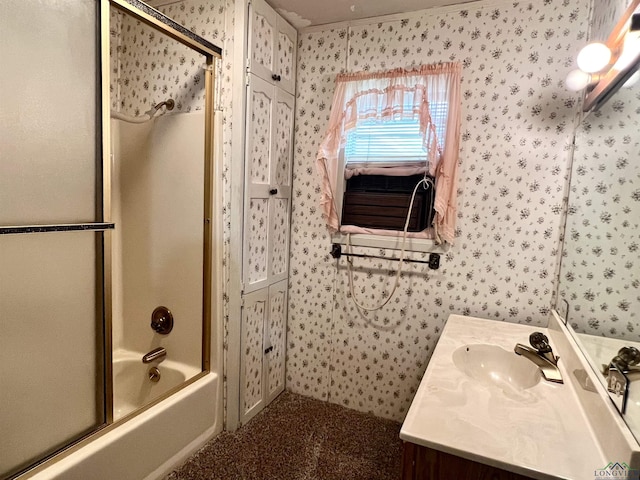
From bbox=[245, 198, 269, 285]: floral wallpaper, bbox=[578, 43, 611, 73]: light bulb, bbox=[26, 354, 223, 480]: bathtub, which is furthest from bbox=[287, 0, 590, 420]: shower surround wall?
bbox=[26, 354, 223, 480]: bathtub

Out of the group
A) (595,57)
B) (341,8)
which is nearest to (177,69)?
(341,8)

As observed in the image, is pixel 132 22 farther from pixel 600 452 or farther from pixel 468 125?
pixel 600 452

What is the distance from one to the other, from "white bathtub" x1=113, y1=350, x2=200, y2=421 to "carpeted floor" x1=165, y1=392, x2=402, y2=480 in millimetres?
415

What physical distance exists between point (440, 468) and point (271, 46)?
2.12m

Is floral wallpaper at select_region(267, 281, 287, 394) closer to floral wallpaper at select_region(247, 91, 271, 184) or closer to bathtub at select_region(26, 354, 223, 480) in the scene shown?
bathtub at select_region(26, 354, 223, 480)

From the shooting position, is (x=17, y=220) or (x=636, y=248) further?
(x=17, y=220)

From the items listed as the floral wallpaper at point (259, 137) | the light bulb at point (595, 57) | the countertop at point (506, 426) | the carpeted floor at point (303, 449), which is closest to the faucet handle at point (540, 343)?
the countertop at point (506, 426)

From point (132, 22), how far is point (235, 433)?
2487 mm

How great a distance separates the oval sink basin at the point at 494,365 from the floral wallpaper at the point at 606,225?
0.27m

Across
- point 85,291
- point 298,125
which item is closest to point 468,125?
point 298,125

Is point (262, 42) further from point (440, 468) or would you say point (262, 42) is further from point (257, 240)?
point (440, 468)

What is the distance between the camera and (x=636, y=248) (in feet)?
3.60

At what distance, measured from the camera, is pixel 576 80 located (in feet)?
5.87

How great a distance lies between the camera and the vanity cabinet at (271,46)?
6.39 ft
